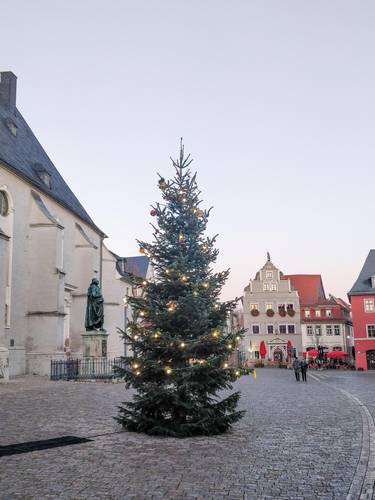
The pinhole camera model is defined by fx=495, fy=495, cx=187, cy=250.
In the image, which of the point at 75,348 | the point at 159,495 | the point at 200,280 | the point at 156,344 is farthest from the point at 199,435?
the point at 75,348

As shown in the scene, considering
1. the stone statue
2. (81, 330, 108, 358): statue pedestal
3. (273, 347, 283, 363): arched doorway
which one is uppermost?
the stone statue

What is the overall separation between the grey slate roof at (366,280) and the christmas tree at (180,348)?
43745 mm

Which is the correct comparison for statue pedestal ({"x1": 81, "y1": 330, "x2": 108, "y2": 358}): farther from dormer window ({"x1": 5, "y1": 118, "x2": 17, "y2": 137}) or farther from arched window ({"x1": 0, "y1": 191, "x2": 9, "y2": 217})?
dormer window ({"x1": 5, "y1": 118, "x2": 17, "y2": 137})

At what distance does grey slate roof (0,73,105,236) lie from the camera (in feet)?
91.4

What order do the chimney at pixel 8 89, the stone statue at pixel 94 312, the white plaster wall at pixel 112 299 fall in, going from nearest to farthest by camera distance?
the stone statue at pixel 94 312
the chimney at pixel 8 89
the white plaster wall at pixel 112 299

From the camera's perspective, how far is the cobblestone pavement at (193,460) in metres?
5.62

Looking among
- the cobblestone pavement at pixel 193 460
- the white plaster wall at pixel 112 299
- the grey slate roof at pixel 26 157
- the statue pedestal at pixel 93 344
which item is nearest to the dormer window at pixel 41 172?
the grey slate roof at pixel 26 157

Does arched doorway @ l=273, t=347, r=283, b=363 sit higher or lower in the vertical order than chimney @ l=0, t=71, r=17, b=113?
A: lower

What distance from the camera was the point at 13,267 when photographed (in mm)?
26234

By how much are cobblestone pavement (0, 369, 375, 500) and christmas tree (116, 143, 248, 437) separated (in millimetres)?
476

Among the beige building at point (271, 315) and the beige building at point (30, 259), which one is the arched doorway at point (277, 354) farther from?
the beige building at point (30, 259)

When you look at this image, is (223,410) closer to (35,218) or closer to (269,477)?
(269,477)

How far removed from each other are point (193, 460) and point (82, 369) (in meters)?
17.7

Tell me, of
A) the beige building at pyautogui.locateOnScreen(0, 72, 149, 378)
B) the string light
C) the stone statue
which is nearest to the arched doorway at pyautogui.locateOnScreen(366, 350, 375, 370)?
the beige building at pyautogui.locateOnScreen(0, 72, 149, 378)
